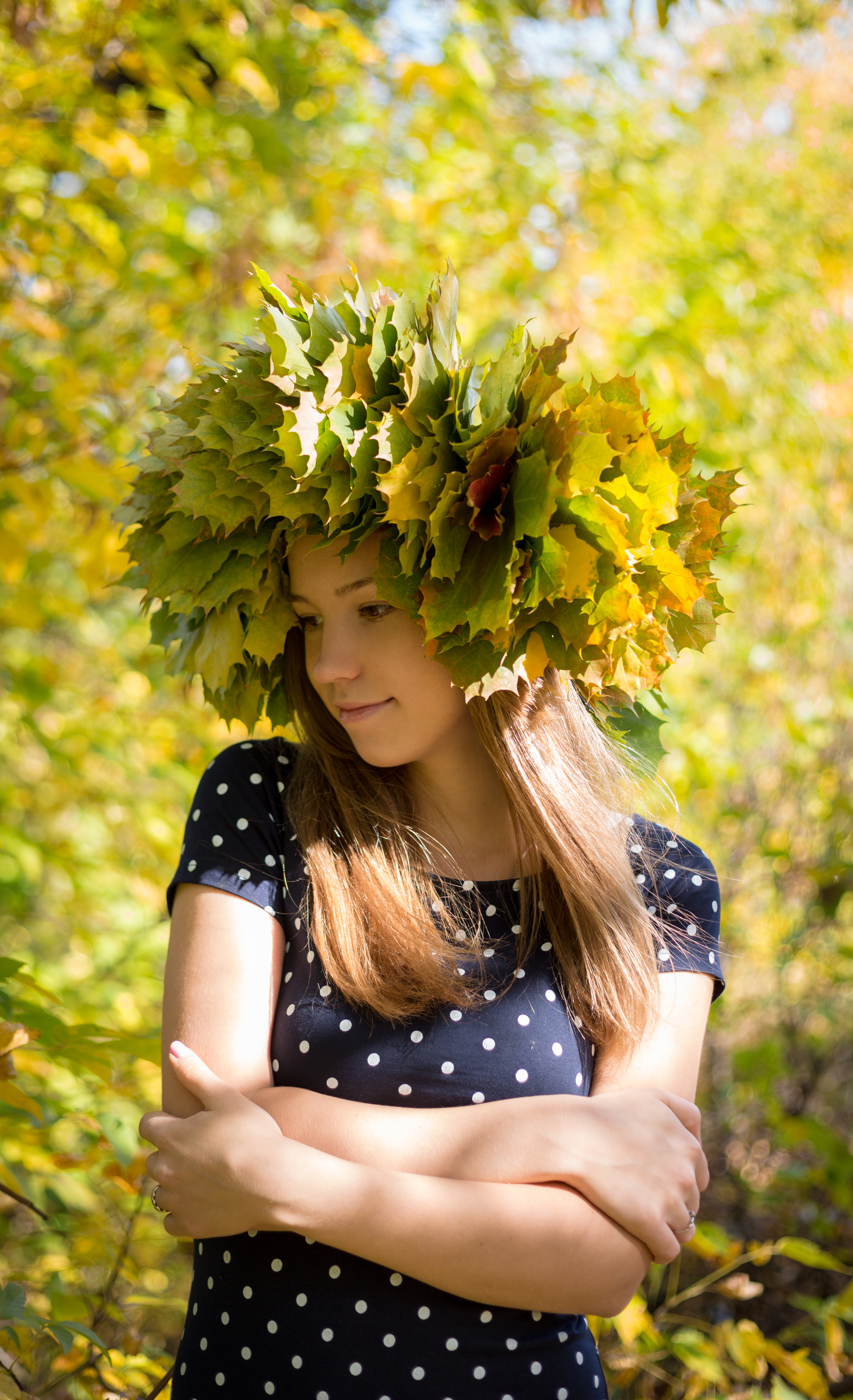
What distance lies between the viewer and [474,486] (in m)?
1.27

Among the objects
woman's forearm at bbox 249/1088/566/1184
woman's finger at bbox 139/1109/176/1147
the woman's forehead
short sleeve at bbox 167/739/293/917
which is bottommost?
woman's forearm at bbox 249/1088/566/1184

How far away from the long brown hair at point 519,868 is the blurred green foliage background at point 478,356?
3.10ft

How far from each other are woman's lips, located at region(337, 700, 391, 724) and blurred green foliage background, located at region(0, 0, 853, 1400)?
1.00 m

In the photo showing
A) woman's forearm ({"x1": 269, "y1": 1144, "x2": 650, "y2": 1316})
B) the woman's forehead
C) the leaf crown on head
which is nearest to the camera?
woman's forearm ({"x1": 269, "y1": 1144, "x2": 650, "y2": 1316})

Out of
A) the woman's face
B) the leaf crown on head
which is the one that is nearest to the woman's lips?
the woman's face

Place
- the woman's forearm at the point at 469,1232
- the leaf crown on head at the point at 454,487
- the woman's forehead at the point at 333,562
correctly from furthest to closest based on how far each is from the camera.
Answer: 1. the woman's forehead at the point at 333,562
2. the leaf crown on head at the point at 454,487
3. the woman's forearm at the point at 469,1232

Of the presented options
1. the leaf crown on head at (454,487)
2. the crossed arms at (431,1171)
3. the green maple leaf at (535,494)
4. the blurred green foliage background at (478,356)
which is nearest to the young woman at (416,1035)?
the crossed arms at (431,1171)

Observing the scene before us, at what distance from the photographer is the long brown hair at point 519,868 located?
140 centimetres

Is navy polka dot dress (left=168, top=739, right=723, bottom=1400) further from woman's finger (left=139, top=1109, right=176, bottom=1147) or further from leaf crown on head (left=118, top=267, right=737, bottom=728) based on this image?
leaf crown on head (left=118, top=267, right=737, bottom=728)

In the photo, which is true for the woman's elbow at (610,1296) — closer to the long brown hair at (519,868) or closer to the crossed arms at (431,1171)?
the crossed arms at (431,1171)

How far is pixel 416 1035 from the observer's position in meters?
1.37

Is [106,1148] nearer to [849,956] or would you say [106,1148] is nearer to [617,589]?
[617,589]

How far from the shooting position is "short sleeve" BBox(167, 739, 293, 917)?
Result: 141cm

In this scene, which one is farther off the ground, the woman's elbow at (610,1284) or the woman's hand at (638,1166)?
the woman's hand at (638,1166)
